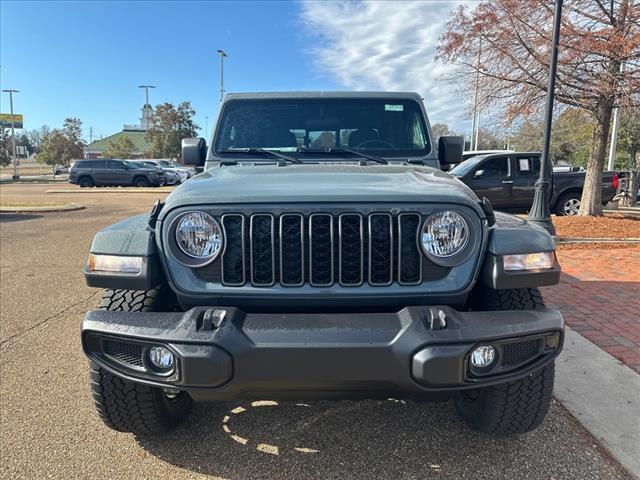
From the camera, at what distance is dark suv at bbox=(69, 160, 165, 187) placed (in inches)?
1095

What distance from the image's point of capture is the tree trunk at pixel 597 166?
9.66 metres

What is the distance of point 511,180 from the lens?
11711mm

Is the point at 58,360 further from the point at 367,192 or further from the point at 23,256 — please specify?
the point at 23,256

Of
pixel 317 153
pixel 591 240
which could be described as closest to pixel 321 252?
pixel 317 153

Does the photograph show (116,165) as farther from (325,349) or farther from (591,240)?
(325,349)

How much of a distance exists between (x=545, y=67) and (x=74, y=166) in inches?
1050

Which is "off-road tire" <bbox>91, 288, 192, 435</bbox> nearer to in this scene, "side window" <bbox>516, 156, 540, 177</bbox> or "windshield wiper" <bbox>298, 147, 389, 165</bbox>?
"windshield wiper" <bbox>298, 147, 389, 165</bbox>

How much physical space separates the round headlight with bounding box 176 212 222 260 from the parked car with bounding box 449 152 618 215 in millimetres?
10303

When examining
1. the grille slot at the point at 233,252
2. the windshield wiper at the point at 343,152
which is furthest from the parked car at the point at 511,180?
the grille slot at the point at 233,252

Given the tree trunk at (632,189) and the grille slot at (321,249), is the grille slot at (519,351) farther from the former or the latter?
the tree trunk at (632,189)

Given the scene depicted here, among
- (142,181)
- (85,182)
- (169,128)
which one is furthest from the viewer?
(169,128)

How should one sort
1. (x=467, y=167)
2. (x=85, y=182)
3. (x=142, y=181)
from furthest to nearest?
(x=142, y=181) < (x=85, y=182) < (x=467, y=167)

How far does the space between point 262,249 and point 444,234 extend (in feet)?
2.77

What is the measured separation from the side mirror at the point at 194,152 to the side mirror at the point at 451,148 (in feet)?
5.97
